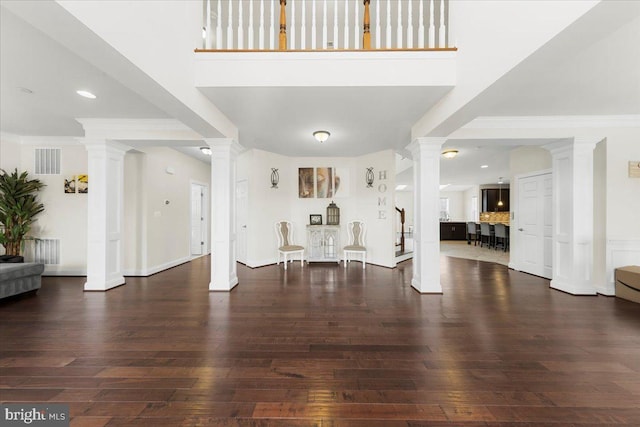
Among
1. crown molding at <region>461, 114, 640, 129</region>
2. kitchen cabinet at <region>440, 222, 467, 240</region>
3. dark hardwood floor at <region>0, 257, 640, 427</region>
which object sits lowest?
dark hardwood floor at <region>0, 257, 640, 427</region>

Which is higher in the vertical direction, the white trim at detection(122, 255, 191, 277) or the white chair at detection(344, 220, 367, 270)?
the white chair at detection(344, 220, 367, 270)

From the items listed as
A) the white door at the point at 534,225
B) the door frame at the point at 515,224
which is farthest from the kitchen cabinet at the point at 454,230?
the white door at the point at 534,225

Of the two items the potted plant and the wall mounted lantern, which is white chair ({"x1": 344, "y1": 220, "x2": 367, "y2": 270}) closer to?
the wall mounted lantern

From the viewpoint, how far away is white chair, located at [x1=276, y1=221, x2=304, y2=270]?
5.99m

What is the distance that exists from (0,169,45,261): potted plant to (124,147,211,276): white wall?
1.56 meters

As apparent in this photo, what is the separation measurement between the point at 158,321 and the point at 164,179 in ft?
12.2

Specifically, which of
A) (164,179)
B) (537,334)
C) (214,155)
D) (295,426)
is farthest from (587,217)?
(164,179)

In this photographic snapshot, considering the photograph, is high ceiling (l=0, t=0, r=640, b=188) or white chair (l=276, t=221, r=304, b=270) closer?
high ceiling (l=0, t=0, r=640, b=188)

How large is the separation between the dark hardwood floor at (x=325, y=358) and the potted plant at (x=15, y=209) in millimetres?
Result: 1743

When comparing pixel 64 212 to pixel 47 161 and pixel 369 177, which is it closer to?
pixel 47 161

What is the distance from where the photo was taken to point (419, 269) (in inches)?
160

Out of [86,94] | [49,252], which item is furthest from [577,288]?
[49,252]

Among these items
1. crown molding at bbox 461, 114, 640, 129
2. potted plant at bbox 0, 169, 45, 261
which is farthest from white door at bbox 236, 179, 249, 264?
crown molding at bbox 461, 114, 640, 129

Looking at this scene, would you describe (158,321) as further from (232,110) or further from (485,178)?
(485,178)
